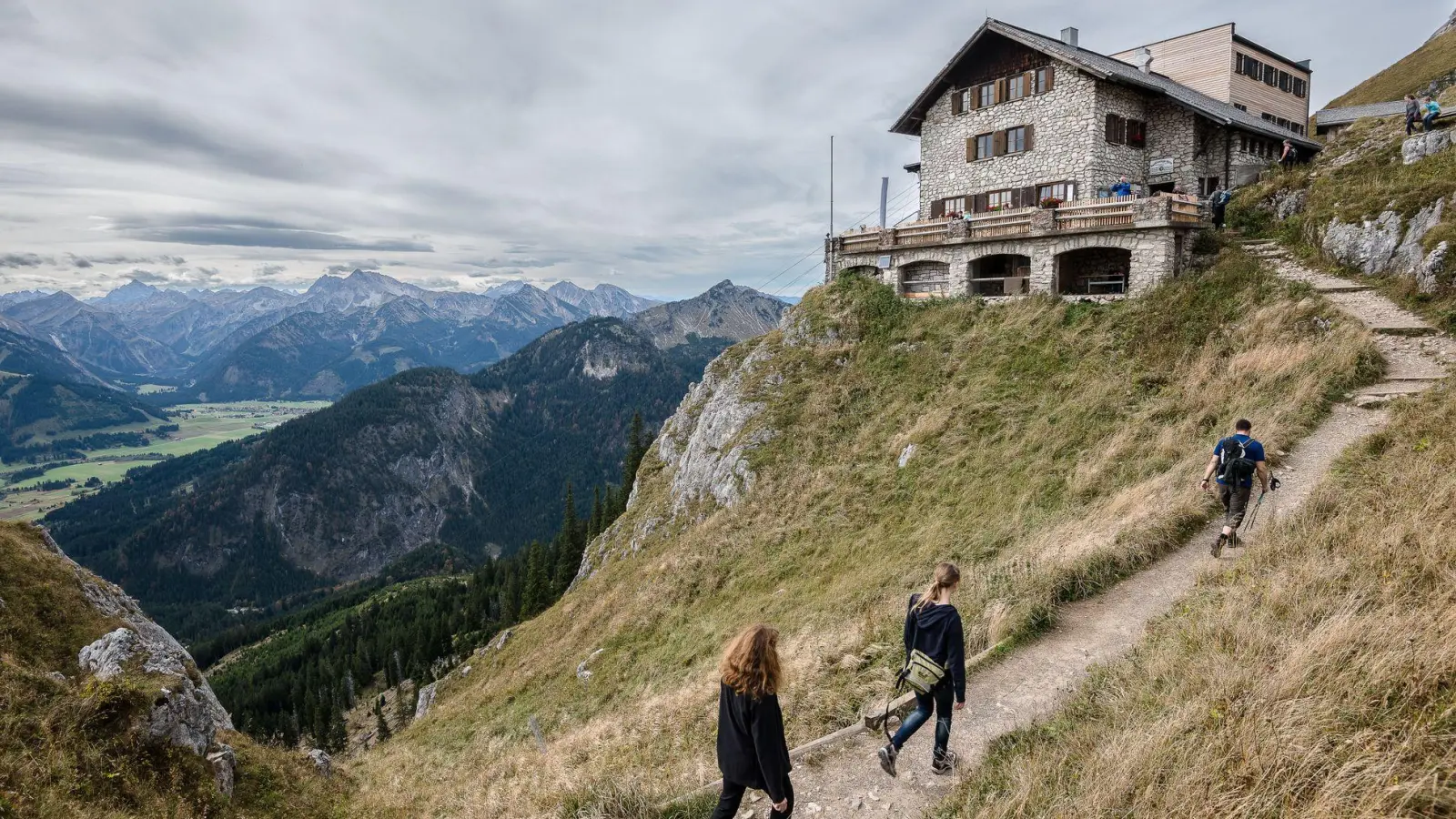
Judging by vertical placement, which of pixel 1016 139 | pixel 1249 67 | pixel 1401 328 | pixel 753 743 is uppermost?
pixel 1249 67

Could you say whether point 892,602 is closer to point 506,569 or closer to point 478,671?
point 478,671

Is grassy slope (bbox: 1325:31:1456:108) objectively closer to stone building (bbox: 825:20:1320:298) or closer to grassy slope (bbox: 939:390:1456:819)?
stone building (bbox: 825:20:1320:298)

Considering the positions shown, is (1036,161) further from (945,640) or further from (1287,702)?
A: (1287,702)

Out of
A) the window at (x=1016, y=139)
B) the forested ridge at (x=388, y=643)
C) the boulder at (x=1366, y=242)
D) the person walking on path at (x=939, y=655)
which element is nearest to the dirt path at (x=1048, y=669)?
the person walking on path at (x=939, y=655)

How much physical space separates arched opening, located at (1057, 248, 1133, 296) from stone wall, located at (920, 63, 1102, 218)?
5.00 meters

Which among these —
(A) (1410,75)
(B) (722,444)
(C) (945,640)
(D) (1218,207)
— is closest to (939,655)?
(C) (945,640)

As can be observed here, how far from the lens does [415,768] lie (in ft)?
70.0

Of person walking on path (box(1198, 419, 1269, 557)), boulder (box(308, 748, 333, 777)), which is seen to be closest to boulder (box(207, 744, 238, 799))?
boulder (box(308, 748, 333, 777))

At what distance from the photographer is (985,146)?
3422 cm

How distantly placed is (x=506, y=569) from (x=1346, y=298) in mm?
120815

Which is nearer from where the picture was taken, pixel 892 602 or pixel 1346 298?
pixel 892 602

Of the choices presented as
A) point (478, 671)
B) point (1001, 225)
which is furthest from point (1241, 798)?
point (478, 671)

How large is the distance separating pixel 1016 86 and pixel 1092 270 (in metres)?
11.2

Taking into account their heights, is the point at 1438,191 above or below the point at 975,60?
below
